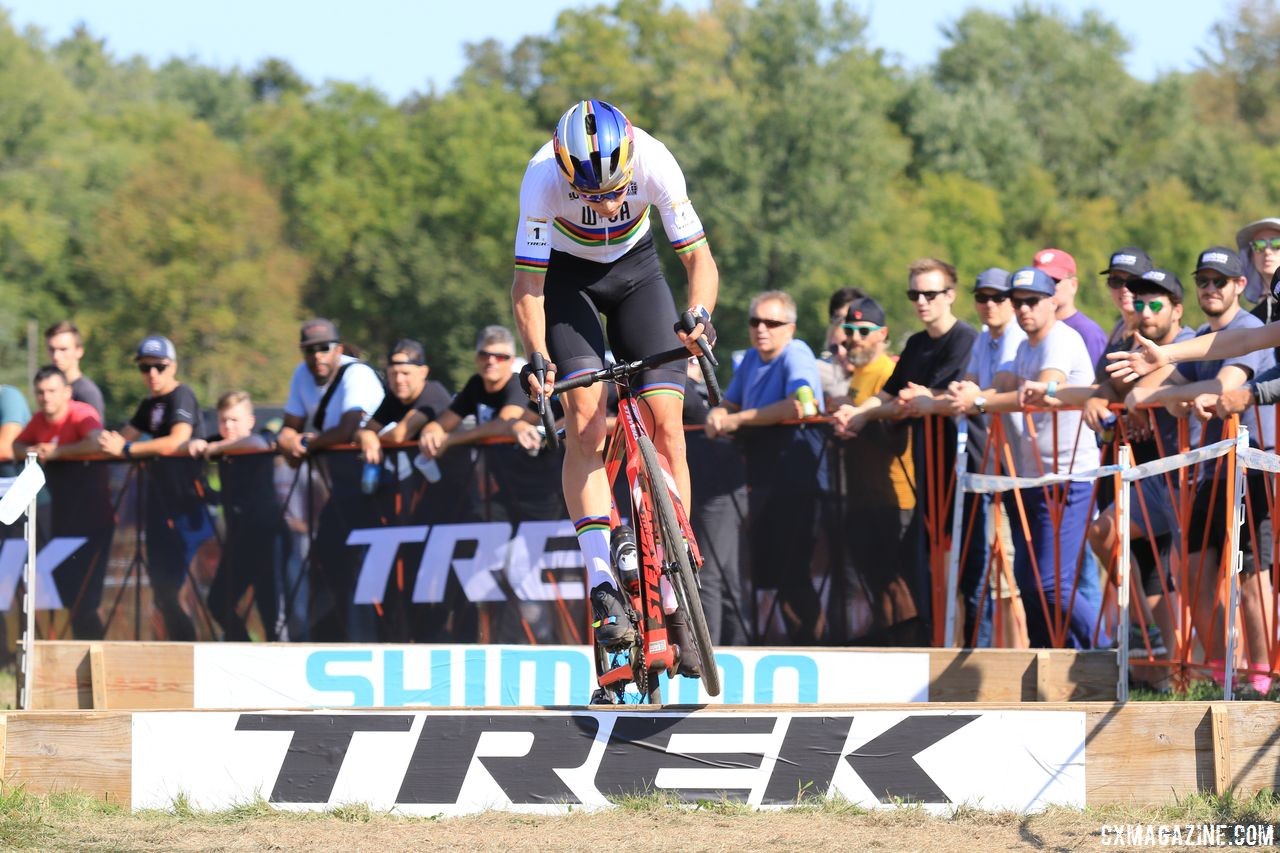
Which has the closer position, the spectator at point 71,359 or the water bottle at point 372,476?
the water bottle at point 372,476

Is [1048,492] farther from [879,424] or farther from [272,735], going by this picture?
[272,735]

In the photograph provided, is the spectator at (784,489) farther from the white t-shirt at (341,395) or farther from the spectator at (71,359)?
the spectator at (71,359)

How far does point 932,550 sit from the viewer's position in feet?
29.2

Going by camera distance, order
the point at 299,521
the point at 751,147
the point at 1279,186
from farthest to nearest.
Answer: the point at 1279,186 < the point at 751,147 < the point at 299,521

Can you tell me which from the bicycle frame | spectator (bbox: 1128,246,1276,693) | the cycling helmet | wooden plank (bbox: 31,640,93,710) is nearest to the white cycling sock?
the bicycle frame

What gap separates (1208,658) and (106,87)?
10836cm

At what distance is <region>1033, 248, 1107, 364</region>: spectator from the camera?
9.33m

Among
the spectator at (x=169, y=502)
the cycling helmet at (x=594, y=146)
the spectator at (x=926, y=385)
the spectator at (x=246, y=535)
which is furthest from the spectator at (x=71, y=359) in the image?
the cycling helmet at (x=594, y=146)

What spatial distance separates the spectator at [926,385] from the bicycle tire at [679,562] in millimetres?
2774

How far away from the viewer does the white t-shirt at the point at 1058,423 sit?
8.62 meters

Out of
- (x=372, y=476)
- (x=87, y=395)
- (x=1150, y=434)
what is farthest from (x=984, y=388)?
(x=87, y=395)

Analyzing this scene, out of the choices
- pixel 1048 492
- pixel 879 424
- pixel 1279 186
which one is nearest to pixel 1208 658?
pixel 1048 492

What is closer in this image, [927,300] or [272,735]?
[272,735]

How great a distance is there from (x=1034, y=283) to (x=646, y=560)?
320 cm
